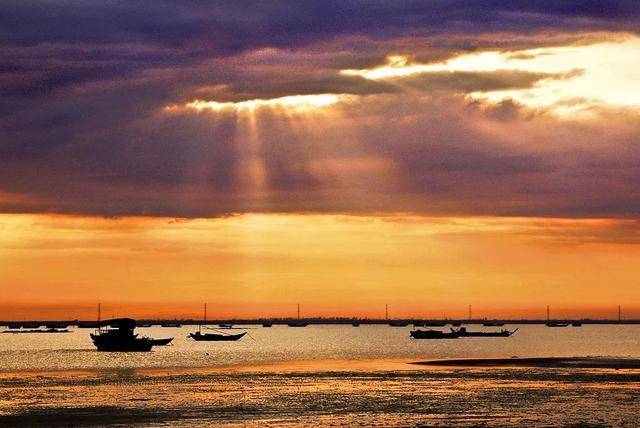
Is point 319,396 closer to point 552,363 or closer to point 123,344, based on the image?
point 552,363

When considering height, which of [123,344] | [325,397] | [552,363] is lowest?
[325,397]

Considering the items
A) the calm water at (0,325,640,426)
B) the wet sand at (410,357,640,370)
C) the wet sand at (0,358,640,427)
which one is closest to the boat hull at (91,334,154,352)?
the calm water at (0,325,640,426)

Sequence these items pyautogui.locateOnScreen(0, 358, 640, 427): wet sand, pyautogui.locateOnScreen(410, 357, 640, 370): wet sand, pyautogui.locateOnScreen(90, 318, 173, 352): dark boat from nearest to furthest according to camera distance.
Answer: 1. pyautogui.locateOnScreen(0, 358, 640, 427): wet sand
2. pyautogui.locateOnScreen(410, 357, 640, 370): wet sand
3. pyautogui.locateOnScreen(90, 318, 173, 352): dark boat

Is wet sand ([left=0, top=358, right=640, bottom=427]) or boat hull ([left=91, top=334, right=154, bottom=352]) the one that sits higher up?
boat hull ([left=91, top=334, right=154, bottom=352])

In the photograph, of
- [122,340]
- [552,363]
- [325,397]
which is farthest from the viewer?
[122,340]

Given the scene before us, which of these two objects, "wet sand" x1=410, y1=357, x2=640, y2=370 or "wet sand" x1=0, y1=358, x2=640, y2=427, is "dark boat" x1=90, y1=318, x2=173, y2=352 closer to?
"wet sand" x1=0, y1=358, x2=640, y2=427

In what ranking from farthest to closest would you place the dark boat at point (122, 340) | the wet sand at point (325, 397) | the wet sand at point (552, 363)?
the dark boat at point (122, 340) < the wet sand at point (552, 363) < the wet sand at point (325, 397)

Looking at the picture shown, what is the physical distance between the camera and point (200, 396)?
93875 millimetres

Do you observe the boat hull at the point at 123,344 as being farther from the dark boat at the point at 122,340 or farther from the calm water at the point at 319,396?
the calm water at the point at 319,396

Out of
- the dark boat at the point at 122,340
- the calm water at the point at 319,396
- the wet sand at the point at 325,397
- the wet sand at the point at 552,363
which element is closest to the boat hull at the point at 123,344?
the dark boat at the point at 122,340

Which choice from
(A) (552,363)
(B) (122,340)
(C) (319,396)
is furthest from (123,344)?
(C) (319,396)

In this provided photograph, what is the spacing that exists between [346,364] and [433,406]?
65748mm

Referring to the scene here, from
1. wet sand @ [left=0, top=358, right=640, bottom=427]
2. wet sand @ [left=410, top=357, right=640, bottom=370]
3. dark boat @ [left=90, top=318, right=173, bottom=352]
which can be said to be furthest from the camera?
dark boat @ [left=90, top=318, right=173, bottom=352]

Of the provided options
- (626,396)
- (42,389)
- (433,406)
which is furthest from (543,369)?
(42,389)
